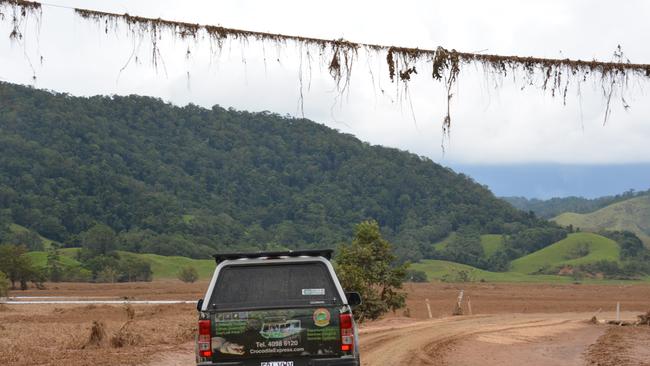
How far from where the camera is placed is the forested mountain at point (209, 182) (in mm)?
133000

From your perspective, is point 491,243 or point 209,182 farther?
point 209,182

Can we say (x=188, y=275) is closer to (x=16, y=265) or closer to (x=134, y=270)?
(x=134, y=270)

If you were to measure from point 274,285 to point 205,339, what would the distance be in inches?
44.4

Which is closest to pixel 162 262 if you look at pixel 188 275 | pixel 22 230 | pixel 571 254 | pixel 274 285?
pixel 188 275

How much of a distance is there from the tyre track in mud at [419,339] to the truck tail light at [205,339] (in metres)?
7.31

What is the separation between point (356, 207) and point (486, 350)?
142311 mm

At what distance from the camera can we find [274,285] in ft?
35.4

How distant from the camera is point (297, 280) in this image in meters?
10.8

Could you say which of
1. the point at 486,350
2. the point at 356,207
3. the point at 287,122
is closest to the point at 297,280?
the point at 486,350

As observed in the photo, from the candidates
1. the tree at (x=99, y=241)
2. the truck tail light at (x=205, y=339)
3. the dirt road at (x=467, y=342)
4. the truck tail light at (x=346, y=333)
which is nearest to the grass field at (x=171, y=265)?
the tree at (x=99, y=241)

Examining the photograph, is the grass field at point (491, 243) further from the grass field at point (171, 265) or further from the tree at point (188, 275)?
the tree at point (188, 275)

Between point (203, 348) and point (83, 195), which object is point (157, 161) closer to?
point (83, 195)

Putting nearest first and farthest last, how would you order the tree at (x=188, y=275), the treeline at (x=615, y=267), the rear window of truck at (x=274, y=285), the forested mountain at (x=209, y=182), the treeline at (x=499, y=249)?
the rear window of truck at (x=274, y=285) < the tree at (x=188, y=275) < the treeline at (x=615, y=267) < the forested mountain at (x=209, y=182) < the treeline at (x=499, y=249)

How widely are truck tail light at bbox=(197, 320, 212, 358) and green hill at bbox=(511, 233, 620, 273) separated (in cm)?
13653
